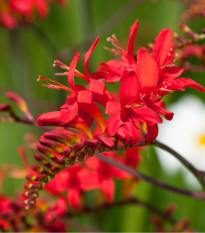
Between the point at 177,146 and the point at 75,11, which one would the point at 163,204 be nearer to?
the point at 177,146

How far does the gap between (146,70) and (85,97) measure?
4 centimetres

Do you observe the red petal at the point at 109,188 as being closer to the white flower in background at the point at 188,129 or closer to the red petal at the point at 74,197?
the red petal at the point at 74,197

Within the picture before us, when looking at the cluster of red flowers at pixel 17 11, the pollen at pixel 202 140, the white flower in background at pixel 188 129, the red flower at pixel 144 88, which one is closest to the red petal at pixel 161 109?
the red flower at pixel 144 88

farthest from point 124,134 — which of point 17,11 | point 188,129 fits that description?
point 188,129

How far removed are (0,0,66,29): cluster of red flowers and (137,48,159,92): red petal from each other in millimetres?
380

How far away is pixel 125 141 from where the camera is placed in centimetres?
23

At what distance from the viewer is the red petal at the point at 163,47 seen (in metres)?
0.24

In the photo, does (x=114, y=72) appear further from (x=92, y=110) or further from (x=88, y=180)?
(x=88, y=180)

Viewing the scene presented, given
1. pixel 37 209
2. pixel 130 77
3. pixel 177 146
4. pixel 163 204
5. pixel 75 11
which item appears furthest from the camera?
pixel 75 11

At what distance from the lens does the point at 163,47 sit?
Answer: 0.24 meters

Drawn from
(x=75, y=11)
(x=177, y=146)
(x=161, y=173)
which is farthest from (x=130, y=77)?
(x=75, y=11)

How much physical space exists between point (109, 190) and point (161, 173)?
23 cm

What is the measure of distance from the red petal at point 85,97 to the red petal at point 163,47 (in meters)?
0.05

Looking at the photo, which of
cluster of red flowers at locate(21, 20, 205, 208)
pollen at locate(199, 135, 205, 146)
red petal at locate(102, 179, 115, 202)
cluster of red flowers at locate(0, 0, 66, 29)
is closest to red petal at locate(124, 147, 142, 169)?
red petal at locate(102, 179, 115, 202)
